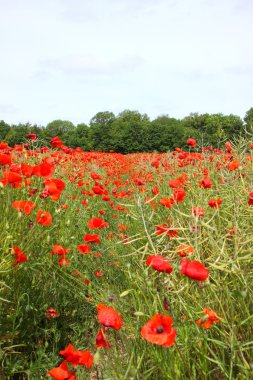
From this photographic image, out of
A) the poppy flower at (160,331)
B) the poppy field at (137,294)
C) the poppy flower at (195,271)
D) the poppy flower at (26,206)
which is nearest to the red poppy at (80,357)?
the poppy field at (137,294)

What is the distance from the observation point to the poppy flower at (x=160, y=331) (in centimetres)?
112

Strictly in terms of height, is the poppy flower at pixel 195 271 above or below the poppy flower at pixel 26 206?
below

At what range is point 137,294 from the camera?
184cm

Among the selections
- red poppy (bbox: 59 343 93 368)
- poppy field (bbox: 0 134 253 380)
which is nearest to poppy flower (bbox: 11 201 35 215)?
poppy field (bbox: 0 134 253 380)

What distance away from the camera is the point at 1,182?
2.52 m

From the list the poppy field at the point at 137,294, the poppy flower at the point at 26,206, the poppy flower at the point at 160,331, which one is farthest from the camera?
the poppy flower at the point at 26,206

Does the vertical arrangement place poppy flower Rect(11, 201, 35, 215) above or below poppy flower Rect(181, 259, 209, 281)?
above

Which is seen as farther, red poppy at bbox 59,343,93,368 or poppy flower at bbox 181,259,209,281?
red poppy at bbox 59,343,93,368

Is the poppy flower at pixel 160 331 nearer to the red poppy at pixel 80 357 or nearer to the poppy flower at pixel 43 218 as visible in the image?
the red poppy at pixel 80 357

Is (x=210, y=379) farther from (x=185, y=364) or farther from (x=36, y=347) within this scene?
(x=36, y=347)

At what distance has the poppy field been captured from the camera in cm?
141

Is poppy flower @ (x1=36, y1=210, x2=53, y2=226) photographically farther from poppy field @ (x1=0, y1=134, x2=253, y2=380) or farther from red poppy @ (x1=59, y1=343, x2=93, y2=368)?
red poppy @ (x1=59, y1=343, x2=93, y2=368)

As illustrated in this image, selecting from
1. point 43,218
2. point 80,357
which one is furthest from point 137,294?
point 43,218

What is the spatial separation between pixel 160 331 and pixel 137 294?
0.68 m
